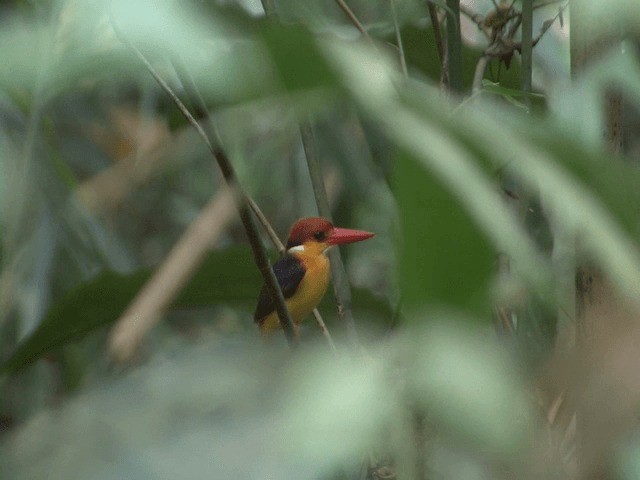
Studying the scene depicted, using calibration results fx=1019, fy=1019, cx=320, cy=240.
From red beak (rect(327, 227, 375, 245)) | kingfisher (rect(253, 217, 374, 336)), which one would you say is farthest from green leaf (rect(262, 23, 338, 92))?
kingfisher (rect(253, 217, 374, 336))

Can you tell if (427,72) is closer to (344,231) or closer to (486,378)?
(344,231)

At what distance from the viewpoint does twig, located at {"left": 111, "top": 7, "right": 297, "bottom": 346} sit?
0.44m

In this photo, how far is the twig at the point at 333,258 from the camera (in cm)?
84

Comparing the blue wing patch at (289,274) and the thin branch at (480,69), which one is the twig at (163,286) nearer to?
the thin branch at (480,69)

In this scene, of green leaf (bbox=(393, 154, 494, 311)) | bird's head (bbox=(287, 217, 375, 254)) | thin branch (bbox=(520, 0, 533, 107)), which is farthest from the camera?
bird's head (bbox=(287, 217, 375, 254))

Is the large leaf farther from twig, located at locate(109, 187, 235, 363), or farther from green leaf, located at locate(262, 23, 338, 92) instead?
green leaf, located at locate(262, 23, 338, 92)

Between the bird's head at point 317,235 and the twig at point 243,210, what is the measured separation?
1.13ft

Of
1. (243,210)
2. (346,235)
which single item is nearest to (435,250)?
(243,210)

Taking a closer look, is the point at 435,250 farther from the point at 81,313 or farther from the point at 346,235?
the point at 346,235

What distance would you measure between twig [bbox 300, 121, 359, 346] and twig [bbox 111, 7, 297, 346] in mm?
160

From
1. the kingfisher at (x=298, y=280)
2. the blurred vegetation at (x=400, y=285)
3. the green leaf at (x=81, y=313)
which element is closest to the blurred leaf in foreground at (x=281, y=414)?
the blurred vegetation at (x=400, y=285)

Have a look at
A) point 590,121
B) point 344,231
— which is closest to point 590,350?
point 590,121

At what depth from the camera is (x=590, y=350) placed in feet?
1.14

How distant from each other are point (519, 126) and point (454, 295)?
5 cm
